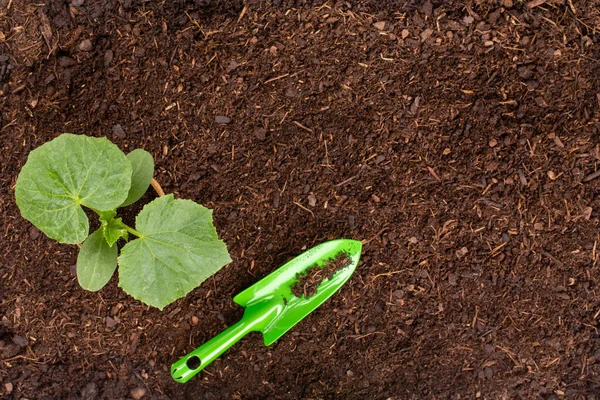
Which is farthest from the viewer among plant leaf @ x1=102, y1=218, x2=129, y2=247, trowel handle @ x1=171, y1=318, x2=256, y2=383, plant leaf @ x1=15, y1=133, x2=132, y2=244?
trowel handle @ x1=171, y1=318, x2=256, y2=383

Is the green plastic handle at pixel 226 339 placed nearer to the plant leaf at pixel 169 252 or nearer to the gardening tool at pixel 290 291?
the gardening tool at pixel 290 291

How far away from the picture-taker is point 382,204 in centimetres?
186

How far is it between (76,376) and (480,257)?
153 cm

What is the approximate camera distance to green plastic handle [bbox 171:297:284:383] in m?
1.69

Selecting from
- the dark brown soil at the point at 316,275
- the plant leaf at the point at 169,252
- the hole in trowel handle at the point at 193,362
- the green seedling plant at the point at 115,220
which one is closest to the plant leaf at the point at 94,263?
the green seedling plant at the point at 115,220

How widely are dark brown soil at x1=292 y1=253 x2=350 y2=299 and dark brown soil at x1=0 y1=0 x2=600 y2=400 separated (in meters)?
0.11

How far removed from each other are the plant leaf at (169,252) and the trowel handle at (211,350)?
0.96 feet

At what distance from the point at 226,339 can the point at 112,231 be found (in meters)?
0.52

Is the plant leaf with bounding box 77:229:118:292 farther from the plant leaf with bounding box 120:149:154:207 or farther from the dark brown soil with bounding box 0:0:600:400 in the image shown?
the dark brown soil with bounding box 0:0:600:400

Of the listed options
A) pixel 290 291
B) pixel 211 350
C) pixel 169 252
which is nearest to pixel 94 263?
pixel 169 252

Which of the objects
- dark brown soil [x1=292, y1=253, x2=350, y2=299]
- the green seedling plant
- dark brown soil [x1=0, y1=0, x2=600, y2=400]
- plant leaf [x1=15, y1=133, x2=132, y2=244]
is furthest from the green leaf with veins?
dark brown soil [x1=292, y1=253, x2=350, y2=299]

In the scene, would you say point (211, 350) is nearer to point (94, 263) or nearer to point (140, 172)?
point (94, 263)

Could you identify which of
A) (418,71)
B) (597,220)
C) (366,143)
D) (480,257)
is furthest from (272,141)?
(597,220)

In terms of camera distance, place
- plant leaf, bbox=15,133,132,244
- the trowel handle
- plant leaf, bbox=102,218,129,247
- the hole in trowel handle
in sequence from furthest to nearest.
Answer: the hole in trowel handle, the trowel handle, plant leaf, bbox=102,218,129,247, plant leaf, bbox=15,133,132,244
